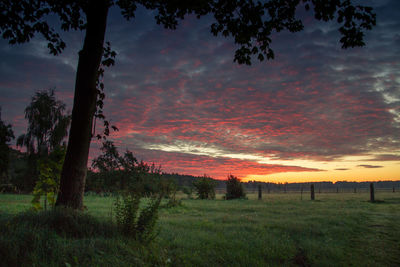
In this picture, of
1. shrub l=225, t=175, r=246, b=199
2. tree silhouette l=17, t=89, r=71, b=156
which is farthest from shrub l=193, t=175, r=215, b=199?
tree silhouette l=17, t=89, r=71, b=156

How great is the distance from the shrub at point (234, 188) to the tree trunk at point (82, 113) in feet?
80.4

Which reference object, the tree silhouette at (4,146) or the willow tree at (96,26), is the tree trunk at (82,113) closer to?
the willow tree at (96,26)

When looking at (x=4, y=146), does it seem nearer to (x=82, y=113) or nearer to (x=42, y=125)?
(x=42, y=125)

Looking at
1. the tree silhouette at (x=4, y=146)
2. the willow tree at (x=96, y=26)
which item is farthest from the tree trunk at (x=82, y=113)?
the tree silhouette at (x=4, y=146)

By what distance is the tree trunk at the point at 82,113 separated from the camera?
590cm

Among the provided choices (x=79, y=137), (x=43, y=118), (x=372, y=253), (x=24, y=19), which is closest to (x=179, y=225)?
(x=79, y=137)

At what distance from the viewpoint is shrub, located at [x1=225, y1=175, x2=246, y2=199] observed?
2911 centimetres

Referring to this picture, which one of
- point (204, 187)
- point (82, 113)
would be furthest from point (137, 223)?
point (204, 187)

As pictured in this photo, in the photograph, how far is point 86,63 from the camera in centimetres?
627

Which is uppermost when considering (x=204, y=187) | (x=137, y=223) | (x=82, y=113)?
(x=82, y=113)

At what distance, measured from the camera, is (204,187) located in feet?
97.0

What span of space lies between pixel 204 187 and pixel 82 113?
24595mm

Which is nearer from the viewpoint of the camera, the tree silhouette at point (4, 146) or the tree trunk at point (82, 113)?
the tree trunk at point (82, 113)

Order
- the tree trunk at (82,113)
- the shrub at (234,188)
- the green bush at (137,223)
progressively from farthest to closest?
the shrub at (234,188) < the tree trunk at (82,113) < the green bush at (137,223)
